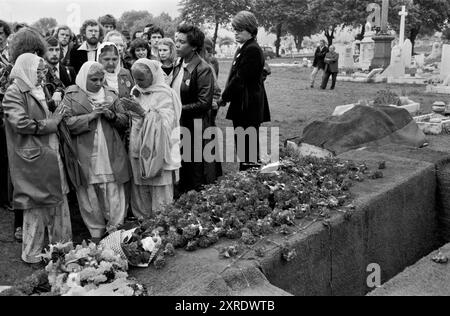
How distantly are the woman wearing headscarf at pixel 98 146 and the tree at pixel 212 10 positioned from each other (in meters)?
45.5

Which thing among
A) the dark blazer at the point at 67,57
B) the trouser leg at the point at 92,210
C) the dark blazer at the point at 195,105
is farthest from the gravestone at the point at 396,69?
the trouser leg at the point at 92,210

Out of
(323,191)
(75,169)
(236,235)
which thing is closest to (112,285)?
(236,235)

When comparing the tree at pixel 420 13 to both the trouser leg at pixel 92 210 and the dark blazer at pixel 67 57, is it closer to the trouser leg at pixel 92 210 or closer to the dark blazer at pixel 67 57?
the dark blazer at pixel 67 57

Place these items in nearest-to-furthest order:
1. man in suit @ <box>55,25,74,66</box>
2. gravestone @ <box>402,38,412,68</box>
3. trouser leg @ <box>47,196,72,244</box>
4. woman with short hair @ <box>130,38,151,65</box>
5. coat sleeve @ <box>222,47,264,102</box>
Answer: trouser leg @ <box>47,196,72,244</box> → coat sleeve @ <box>222,47,264,102</box> → woman with short hair @ <box>130,38,151,65</box> → man in suit @ <box>55,25,74,66</box> → gravestone @ <box>402,38,412,68</box>

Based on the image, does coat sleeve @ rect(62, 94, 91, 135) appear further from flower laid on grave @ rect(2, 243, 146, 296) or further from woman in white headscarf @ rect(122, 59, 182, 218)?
flower laid on grave @ rect(2, 243, 146, 296)

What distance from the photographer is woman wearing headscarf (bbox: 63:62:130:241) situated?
166 inches

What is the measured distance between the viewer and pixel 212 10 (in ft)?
160

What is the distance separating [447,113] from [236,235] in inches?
261

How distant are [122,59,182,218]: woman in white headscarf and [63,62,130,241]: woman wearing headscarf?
0.12 m

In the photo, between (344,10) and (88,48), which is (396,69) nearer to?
(88,48)

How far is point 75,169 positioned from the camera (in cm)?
→ 412

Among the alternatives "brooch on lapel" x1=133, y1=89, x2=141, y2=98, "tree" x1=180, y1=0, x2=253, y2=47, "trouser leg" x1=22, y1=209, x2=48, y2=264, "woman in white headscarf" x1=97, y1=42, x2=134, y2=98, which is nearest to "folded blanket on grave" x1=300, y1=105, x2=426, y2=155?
"brooch on lapel" x1=133, y1=89, x2=141, y2=98

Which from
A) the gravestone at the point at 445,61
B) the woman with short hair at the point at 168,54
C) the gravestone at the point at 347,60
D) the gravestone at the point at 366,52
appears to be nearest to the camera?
the woman with short hair at the point at 168,54

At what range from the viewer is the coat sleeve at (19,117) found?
12.2 ft
